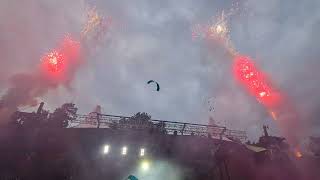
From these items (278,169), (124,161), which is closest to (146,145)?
(124,161)

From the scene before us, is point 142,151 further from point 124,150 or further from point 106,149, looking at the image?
point 106,149

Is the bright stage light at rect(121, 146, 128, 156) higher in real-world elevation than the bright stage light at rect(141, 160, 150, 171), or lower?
higher

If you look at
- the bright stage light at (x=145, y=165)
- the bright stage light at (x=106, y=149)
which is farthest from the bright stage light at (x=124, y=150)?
the bright stage light at (x=145, y=165)

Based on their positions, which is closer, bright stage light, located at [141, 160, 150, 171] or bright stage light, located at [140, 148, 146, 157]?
bright stage light, located at [141, 160, 150, 171]

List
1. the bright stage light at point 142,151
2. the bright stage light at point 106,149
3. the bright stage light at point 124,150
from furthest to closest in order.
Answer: the bright stage light at point 142,151 < the bright stage light at point 124,150 < the bright stage light at point 106,149

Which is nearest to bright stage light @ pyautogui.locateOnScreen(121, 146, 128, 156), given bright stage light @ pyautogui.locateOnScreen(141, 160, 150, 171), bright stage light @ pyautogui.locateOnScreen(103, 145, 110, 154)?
bright stage light @ pyautogui.locateOnScreen(103, 145, 110, 154)

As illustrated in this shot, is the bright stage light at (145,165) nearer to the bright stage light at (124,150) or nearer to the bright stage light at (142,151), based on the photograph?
the bright stage light at (142,151)

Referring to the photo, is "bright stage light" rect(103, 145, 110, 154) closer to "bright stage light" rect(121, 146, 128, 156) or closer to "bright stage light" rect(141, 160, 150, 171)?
"bright stage light" rect(121, 146, 128, 156)

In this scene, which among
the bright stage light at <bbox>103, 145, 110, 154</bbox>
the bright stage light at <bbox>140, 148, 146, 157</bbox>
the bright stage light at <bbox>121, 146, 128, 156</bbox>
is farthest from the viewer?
the bright stage light at <bbox>140, 148, 146, 157</bbox>

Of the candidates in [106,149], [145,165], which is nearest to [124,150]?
[106,149]

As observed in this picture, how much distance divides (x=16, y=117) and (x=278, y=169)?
30636 millimetres

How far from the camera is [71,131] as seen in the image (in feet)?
88.2

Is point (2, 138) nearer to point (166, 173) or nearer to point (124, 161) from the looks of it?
point (124, 161)

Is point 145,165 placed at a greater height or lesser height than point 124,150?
lesser
